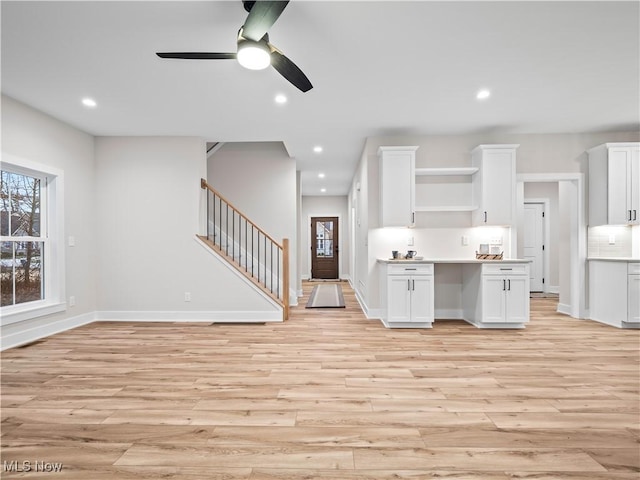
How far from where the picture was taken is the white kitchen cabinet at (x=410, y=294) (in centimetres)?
452

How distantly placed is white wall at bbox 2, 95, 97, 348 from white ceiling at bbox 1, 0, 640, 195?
224mm

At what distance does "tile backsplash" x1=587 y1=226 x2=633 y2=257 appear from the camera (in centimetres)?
488

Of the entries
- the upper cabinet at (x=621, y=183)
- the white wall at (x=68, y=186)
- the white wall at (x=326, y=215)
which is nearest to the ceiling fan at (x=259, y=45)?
the white wall at (x=68, y=186)

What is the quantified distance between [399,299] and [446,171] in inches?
81.3

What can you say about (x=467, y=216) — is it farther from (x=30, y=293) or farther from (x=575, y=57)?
(x=30, y=293)

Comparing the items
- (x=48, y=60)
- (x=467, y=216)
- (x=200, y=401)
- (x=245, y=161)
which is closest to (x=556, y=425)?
(x=200, y=401)

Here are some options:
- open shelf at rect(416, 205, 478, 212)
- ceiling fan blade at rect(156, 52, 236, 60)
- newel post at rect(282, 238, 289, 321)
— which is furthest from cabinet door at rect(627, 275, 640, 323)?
ceiling fan blade at rect(156, 52, 236, 60)

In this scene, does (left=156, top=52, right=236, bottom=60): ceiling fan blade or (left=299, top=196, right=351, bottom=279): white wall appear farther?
(left=299, top=196, right=351, bottom=279): white wall

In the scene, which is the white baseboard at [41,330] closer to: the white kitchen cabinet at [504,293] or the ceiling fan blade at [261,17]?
the ceiling fan blade at [261,17]

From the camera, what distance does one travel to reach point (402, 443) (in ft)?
6.20

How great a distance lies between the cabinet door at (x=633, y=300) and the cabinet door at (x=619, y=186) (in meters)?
0.82

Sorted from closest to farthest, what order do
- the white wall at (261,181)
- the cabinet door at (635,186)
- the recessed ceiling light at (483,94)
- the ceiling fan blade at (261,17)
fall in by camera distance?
the ceiling fan blade at (261,17)
the recessed ceiling light at (483,94)
the cabinet door at (635,186)
the white wall at (261,181)

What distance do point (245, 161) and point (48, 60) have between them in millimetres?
3706

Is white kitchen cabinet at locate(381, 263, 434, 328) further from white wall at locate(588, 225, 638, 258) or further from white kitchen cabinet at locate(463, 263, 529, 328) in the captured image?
white wall at locate(588, 225, 638, 258)
